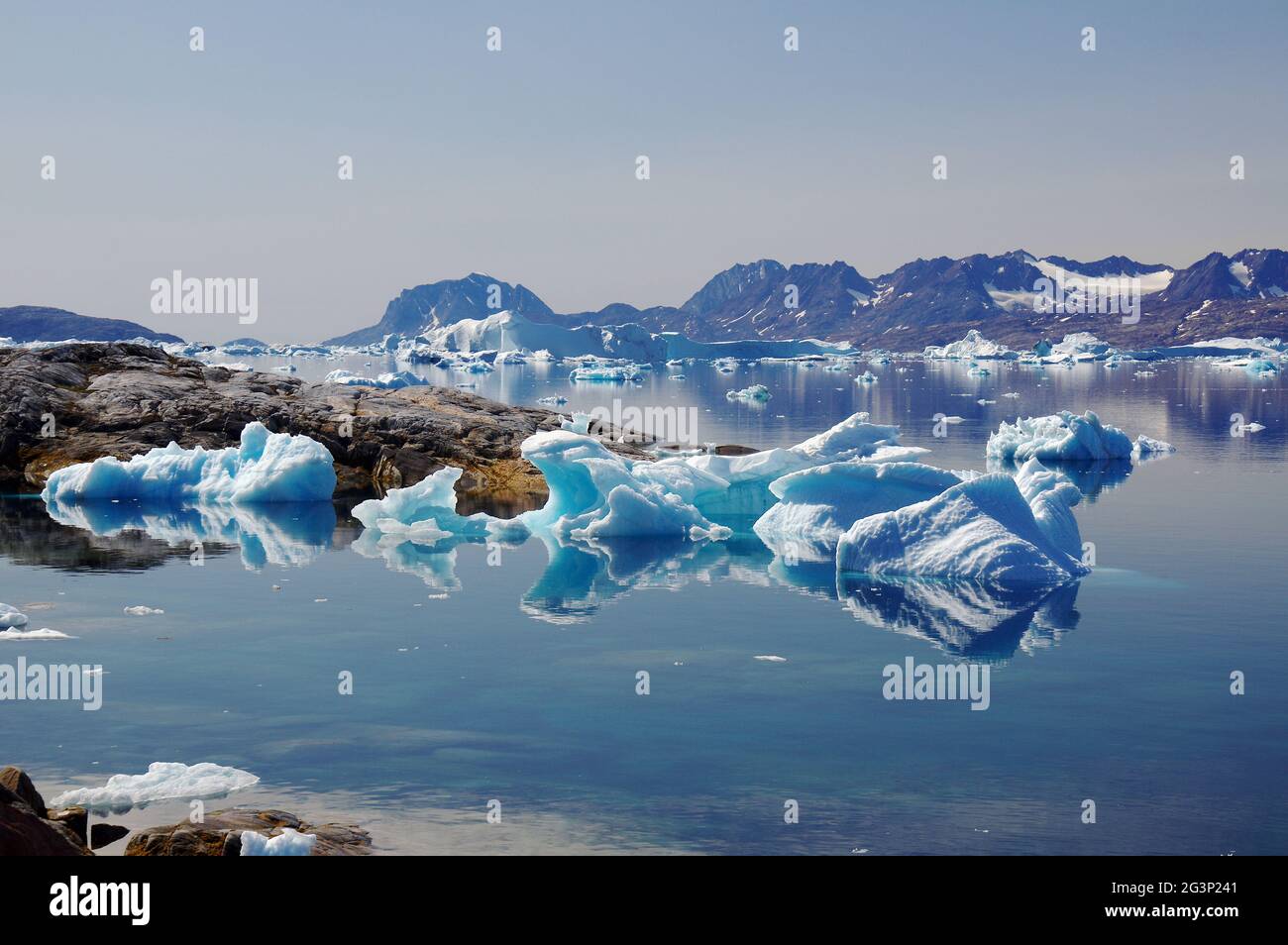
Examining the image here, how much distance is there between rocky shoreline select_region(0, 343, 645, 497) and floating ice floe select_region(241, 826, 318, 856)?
22148 mm

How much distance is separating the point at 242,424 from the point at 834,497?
18.1m

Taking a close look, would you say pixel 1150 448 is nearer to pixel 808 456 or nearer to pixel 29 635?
pixel 808 456

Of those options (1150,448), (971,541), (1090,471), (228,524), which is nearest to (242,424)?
(228,524)

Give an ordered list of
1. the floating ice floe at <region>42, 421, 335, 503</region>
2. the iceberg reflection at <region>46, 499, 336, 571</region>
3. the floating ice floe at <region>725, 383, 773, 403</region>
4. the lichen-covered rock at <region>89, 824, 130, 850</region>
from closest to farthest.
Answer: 1. the lichen-covered rock at <region>89, 824, 130, 850</region>
2. the iceberg reflection at <region>46, 499, 336, 571</region>
3. the floating ice floe at <region>42, 421, 335, 503</region>
4. the floating ice floe at <region>725, 383, 773, 403</region>

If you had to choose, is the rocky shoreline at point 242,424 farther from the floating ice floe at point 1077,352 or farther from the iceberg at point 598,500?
the floating ice floe at point 1077,352

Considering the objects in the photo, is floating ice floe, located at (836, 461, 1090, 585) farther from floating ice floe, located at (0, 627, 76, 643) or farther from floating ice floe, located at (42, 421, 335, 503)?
floating ice floe, located at (42, 421, 335, 503)

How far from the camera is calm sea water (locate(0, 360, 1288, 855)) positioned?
29.8 feet

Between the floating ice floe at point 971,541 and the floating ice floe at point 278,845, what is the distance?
39.5ft

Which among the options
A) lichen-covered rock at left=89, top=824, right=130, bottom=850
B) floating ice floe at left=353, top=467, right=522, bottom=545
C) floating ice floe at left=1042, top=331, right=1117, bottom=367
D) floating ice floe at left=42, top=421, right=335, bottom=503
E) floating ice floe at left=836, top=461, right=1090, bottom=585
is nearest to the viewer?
lichen-covered rock at left=89, top=824, right=130, bottom=850

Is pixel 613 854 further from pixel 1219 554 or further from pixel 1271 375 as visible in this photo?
pixel 1271 375

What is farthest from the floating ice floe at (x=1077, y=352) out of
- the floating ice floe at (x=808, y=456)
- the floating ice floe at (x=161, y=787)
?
the floating ice floe at (x=161, y=787)

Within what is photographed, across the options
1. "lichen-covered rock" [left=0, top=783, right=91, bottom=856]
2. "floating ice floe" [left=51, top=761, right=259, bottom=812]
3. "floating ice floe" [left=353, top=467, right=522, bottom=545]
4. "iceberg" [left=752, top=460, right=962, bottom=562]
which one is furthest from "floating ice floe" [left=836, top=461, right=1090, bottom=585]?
"lichen-covered rock" [left=0, top=783, right=91, bottom=856]

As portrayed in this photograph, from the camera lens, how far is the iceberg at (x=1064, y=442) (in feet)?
118
